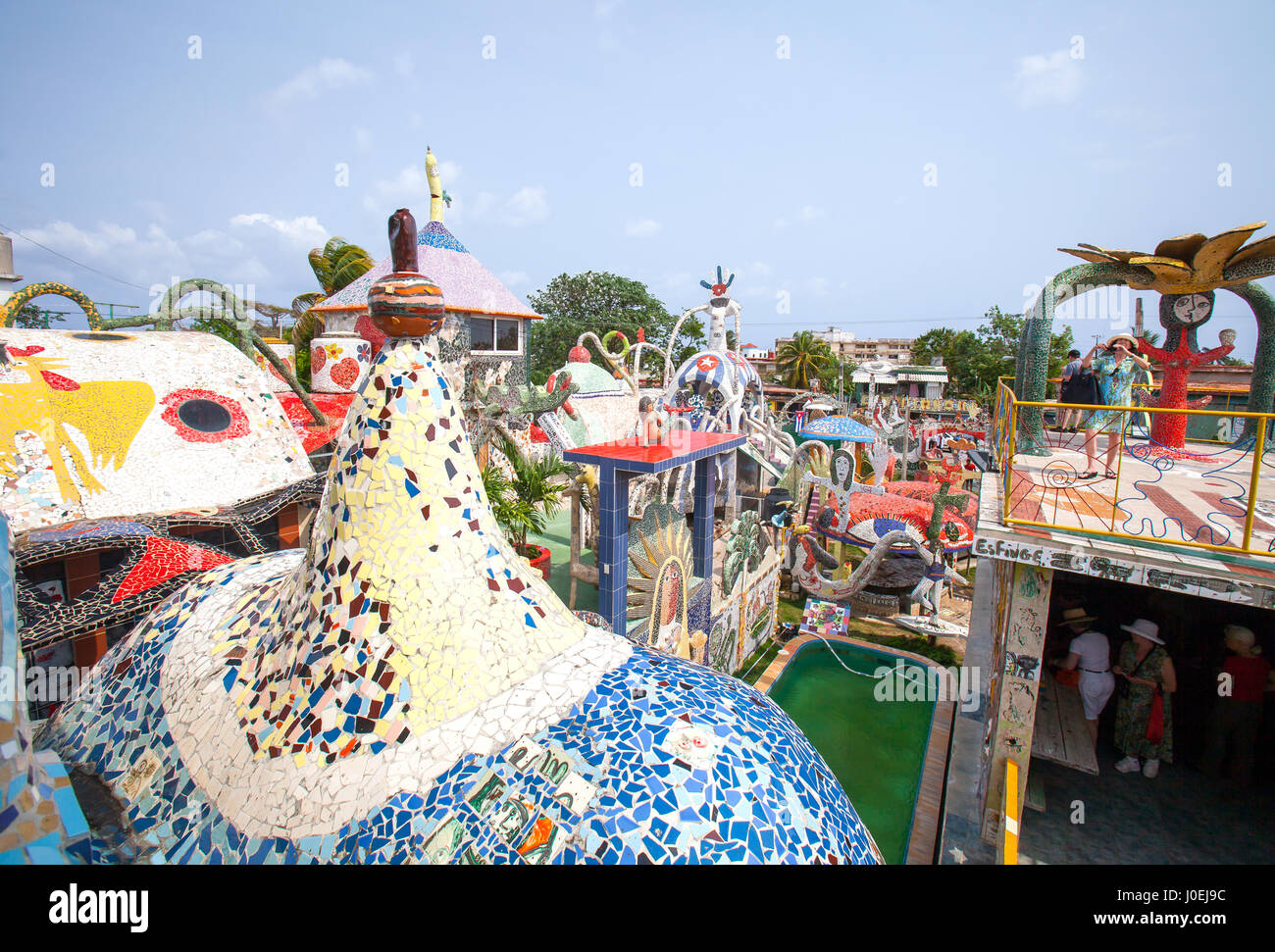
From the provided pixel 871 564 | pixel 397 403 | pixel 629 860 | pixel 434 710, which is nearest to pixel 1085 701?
pixel 871 564

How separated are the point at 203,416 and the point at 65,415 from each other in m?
0.98

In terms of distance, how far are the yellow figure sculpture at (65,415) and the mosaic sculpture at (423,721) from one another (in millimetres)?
3221

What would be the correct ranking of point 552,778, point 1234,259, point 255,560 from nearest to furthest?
point 552,778
point 255,560
point 1234,259

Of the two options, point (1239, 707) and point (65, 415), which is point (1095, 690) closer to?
point (1239, 707)

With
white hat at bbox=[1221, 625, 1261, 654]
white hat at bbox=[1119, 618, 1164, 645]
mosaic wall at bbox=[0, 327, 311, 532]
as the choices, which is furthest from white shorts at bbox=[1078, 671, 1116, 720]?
mosaic wall at bbox=[0, 327, 311, 532]

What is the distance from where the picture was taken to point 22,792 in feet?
4.44

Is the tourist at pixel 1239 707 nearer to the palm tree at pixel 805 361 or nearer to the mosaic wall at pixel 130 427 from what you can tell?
the mosaic wall at pixel 130 427

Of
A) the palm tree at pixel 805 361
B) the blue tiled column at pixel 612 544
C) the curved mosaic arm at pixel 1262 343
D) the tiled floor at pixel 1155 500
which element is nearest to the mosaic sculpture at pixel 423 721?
the blue tiled column at pixel 612 544

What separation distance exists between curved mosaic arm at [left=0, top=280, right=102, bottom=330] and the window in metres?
9.58

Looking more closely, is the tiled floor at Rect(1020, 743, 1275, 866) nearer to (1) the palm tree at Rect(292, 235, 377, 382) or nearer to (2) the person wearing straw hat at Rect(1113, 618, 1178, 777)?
(2) the person wearing straw hat at Rect(1113, 618, 1178, 777)

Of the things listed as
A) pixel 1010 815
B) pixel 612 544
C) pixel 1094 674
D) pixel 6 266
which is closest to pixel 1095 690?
pixel 1094 674
